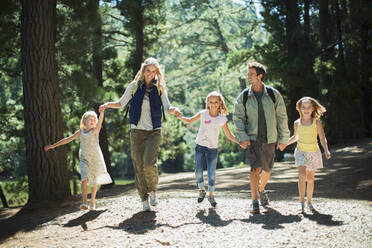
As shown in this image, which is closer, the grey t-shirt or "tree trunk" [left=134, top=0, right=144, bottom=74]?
the grey t-shirt

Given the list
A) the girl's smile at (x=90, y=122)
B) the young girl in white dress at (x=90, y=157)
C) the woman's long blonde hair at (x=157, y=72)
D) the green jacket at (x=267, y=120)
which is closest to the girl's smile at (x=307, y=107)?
the green jacket at (x=267, y=120)

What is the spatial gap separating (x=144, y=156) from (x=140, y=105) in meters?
0.67

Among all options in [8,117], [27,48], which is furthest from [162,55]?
[27,48]

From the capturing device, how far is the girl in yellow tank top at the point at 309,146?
5449 millimetres

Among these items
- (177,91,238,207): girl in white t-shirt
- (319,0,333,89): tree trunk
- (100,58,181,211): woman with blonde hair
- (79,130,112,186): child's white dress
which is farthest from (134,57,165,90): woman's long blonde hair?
(319,0,333,89): tree trunk

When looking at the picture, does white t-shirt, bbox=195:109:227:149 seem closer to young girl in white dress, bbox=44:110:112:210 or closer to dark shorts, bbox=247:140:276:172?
dark shorts, bbox=247:140:276:172

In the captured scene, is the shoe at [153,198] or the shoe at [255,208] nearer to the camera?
the shoe at [255,208]

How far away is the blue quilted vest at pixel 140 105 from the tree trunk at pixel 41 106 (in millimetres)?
2533

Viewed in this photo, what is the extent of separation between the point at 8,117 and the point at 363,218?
11.1 meters

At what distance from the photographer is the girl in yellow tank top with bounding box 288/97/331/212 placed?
17.9 feet

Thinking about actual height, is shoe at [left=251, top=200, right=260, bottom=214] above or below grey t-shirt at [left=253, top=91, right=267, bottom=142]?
below

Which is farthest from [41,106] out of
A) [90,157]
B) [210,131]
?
[210,131]

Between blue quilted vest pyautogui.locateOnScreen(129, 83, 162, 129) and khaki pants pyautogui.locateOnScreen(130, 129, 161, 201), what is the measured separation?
0.14 meters

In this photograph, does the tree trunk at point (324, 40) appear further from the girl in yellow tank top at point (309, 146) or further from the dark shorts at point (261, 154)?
the dark shorts at point (261, 154)
